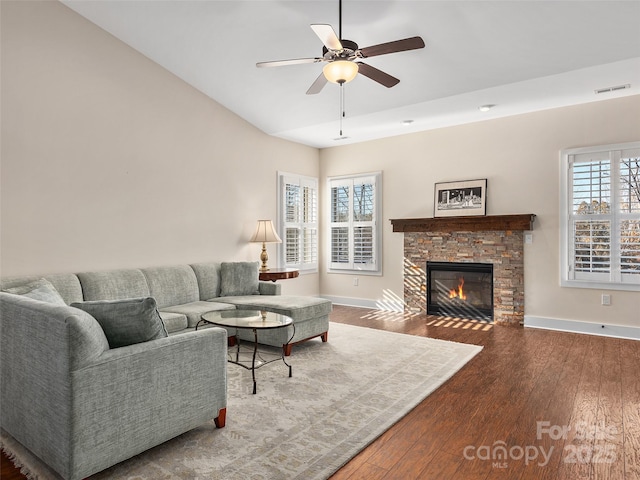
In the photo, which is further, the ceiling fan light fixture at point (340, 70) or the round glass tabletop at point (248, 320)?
the round glass tabletop at point (248, 320)

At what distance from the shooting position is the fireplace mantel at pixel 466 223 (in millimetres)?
5203

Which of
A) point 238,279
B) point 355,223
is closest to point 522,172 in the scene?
Result: point 355,223

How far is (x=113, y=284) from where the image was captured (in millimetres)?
3992

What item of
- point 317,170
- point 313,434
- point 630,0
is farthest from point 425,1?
point 317,170

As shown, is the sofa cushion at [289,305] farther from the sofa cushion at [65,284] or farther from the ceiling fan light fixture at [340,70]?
the ceiling fan light fixture at [340,70]

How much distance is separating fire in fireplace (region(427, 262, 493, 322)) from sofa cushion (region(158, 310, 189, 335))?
372 centimetres

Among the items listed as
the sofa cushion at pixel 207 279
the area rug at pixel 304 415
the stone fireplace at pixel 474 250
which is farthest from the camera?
the stone fireplace at pixel 474 250

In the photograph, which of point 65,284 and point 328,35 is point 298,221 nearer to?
point 65,284

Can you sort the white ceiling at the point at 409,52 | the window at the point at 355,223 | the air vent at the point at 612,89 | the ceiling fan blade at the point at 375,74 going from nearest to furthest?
the ceiling fan blade at the point at 375,74
the white ceiling at the point at 409,52
the air vent at the point at 612,89
the window at the point at 355,223

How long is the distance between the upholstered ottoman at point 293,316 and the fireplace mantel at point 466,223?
7.48 ft

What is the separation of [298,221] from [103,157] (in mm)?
3267

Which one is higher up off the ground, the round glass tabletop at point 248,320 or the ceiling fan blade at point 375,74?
the ceiling fan blade at point 375,74

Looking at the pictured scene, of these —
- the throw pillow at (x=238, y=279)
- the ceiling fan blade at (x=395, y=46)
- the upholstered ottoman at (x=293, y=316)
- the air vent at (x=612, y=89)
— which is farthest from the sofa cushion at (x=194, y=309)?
the air vent at (x=612, y=89)

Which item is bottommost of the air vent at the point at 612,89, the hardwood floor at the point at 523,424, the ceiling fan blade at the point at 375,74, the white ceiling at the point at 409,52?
the hardwood floor at the point at 523,424
